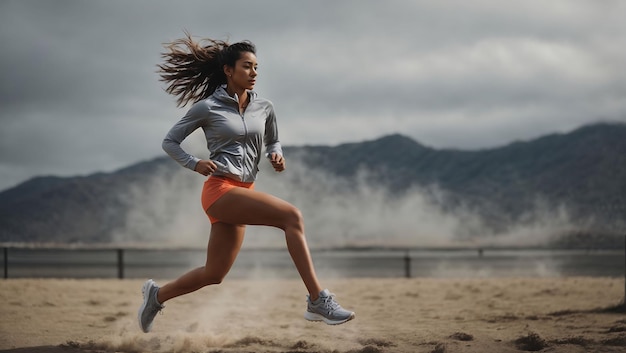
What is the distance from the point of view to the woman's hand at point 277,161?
18.4ft

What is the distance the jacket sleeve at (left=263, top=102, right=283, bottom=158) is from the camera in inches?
228

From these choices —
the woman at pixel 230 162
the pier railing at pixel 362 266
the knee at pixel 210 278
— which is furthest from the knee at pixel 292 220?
the pier railing at pixel 362 266

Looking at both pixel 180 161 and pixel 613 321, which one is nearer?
pixel 180 161

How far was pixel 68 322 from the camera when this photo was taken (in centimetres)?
854

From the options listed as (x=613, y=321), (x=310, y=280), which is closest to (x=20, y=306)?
(x=310, y=280)

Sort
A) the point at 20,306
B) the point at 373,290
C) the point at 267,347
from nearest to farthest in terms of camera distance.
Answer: the point at 267,347, the point at 20,306, the point at 373,290

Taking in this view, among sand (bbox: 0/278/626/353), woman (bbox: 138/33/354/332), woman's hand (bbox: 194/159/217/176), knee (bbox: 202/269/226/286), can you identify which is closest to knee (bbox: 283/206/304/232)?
woman (bbox: 138/33/354/332)

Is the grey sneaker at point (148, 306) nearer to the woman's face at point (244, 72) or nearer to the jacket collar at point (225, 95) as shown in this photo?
the jacket collar at point (225, 95)

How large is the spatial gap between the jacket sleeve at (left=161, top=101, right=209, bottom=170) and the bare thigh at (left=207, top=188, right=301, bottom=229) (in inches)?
17.4

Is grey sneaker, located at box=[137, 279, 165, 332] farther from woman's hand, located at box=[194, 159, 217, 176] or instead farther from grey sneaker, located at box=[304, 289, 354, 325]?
grey sneaker, located at box=[304, 289, 354, 325]

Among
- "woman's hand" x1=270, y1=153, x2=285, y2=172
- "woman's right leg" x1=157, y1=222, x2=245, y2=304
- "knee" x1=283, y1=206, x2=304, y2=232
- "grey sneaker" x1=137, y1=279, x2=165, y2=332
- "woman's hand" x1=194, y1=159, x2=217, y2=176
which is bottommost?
"grey sneaker" x1=137, y1=279, x2=165, y2=332

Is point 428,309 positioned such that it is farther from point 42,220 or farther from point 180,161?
point 42,220

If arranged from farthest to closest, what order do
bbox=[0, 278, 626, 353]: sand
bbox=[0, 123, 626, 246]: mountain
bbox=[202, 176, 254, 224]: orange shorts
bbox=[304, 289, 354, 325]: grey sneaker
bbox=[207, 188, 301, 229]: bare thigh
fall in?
bbox=[0, 123, 626, 246]: mountain → bbox=[0, 278, 626, 353]: sand → bbox=[202, 176, 254, 224]: orange shorts → bbox=[207, 188, 301, 229]: bare thigh → bbox=[304, 289, 354, 325]: grey sneaker

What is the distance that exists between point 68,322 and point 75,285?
6.48m
